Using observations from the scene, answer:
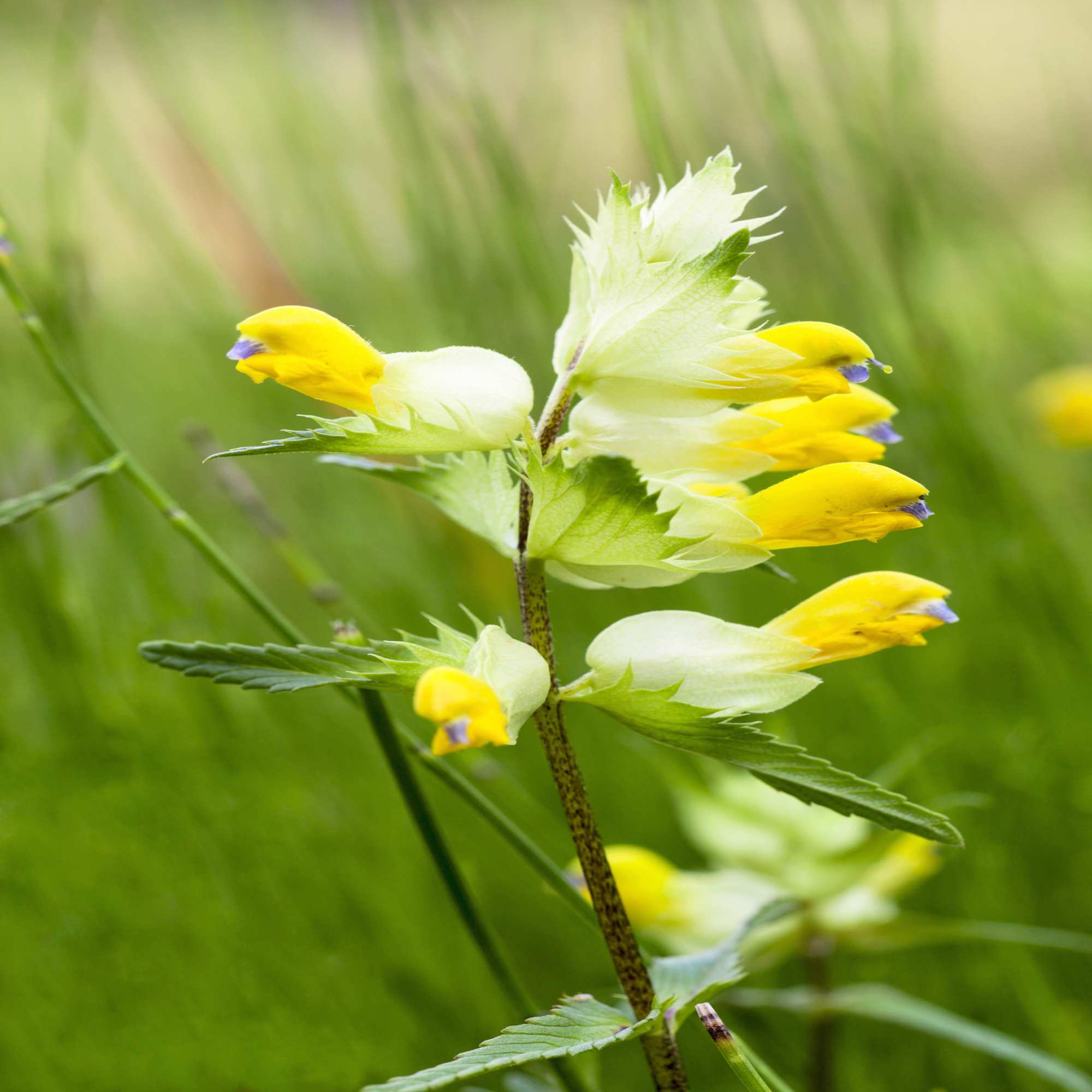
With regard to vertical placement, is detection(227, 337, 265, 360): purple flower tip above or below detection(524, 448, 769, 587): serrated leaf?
above

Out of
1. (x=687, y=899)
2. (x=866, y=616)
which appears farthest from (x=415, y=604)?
(x=866, y=616)

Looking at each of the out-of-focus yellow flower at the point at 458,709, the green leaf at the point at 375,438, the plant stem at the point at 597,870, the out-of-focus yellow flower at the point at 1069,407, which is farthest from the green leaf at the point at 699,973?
the out-of-focus yellow flower at the point at 1069,407

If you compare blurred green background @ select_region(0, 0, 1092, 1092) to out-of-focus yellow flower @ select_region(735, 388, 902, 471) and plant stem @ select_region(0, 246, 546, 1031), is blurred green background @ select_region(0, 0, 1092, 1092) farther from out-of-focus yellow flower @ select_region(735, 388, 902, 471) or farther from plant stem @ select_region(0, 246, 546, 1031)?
out-of-focus yellow flower @ select_region(735, 388, 902, 471)

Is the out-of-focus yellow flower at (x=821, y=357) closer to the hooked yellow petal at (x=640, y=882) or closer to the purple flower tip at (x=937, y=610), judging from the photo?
the purple flower tip at (x=937, y=610)

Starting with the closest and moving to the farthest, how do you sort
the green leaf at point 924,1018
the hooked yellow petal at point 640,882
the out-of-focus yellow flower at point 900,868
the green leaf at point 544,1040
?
the green leaf at point 544,1040 → the green leaf at point 924,1018 → the hooked yellow petal at point 640,882 → the out-of-focus yellow flower at point 900,868

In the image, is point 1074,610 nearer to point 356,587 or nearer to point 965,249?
point 965,249

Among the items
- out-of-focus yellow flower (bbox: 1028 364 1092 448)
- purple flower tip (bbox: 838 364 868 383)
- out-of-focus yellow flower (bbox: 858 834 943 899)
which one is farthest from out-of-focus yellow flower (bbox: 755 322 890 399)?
out-of-focus yellow flower (bbox: 1028 364 1092 448)
